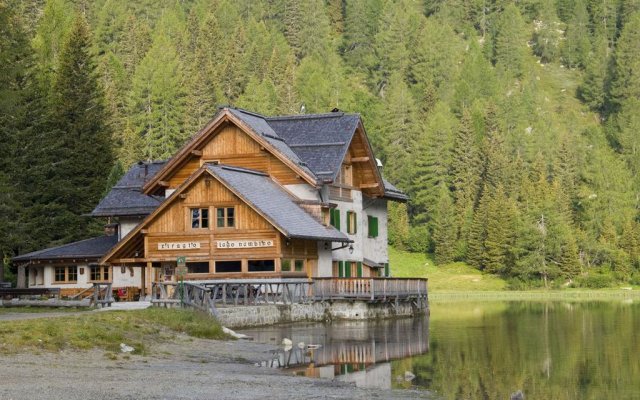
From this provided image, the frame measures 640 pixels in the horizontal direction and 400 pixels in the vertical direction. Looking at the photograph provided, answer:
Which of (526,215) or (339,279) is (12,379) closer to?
(339,279)

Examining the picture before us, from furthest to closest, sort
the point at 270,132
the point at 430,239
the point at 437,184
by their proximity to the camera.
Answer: the point at 437,184 < the point at 430,239 < the point at 270,132

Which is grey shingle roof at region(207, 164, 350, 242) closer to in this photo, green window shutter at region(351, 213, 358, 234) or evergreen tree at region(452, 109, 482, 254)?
green window shutter at region(351, 213, 358, 234)

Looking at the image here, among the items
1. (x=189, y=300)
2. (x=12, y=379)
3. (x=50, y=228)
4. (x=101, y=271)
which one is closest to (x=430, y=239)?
(x=50, y=228)

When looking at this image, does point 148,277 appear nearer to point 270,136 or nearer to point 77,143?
point 270,136

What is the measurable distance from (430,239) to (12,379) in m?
107

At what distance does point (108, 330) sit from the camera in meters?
31.2

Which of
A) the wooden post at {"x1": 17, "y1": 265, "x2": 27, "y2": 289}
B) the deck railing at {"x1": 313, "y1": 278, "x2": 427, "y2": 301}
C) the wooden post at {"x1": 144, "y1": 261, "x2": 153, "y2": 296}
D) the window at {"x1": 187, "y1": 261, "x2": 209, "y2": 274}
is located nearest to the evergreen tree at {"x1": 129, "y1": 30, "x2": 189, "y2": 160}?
the wooden post at {"x1": 17, "y1": 265, "x2": 27, "y2": 289}

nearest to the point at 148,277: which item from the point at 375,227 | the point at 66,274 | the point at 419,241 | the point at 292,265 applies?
the point at 292,265

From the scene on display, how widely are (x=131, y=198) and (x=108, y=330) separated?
32.0 meters

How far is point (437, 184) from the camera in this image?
142250mm

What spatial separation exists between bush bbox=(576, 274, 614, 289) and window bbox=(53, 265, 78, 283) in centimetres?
6332

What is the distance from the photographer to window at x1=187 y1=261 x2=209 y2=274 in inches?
2117

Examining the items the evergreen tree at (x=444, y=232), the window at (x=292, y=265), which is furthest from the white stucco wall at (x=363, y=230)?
the evergreen tree at (x=444, y=232)

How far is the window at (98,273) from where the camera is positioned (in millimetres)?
62281
